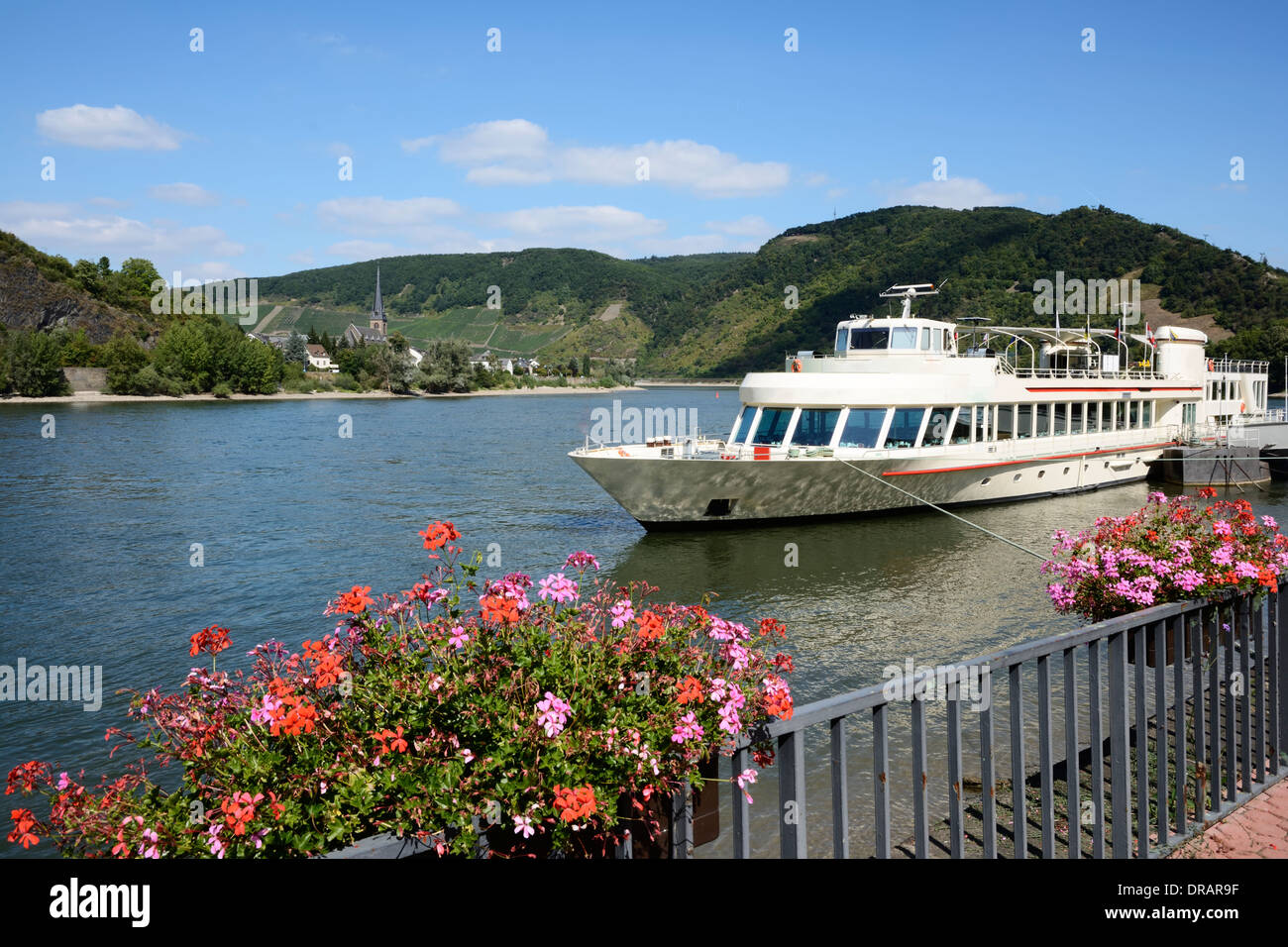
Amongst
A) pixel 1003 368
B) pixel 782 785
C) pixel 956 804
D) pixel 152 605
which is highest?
pixel 1003 368

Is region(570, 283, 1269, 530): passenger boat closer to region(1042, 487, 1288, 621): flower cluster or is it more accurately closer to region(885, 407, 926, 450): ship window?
region(885, 407, 926, 450): ship window

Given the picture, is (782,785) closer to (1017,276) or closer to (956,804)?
(956,804)

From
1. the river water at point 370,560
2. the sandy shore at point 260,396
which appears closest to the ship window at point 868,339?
the river water at point 370,560

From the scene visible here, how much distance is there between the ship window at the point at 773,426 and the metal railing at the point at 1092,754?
1708 centimetres

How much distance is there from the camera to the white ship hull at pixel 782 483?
21203mm

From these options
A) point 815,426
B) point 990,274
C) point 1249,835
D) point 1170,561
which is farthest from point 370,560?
point 990,274

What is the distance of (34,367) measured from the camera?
8806 cm

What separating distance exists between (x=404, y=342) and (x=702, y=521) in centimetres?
13151

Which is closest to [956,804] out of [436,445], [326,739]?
[326,739]

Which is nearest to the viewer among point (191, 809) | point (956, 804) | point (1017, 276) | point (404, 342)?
point (191, 809)

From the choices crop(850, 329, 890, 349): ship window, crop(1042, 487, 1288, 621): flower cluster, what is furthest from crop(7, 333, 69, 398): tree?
crop(1042, 487, 1288, 621): flower cluster

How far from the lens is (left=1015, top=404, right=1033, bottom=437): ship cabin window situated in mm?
27922

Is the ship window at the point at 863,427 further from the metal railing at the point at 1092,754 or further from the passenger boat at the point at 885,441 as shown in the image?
the metal railing at the point at 1092,754
